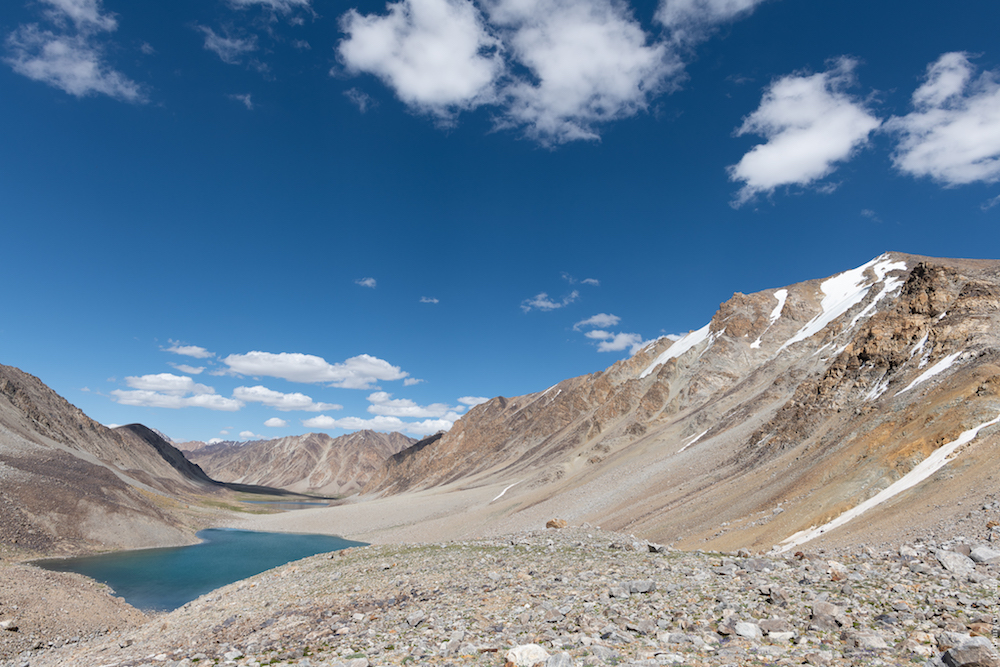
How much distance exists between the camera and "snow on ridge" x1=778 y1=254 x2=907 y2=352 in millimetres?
83562

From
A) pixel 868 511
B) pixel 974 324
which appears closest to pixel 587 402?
pixel 974 324

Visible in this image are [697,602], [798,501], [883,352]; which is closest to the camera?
[697,602]

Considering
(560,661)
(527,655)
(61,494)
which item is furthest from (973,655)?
(61,494)

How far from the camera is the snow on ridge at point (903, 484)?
2020 cm

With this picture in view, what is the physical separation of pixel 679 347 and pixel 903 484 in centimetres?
11005

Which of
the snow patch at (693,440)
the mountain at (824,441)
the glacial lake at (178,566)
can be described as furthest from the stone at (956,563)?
the snow patch at (693,440)

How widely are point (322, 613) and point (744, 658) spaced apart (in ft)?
36.7

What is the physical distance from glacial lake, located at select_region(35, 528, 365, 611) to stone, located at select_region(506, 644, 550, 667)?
36008 millimetres

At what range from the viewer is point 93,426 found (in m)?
115

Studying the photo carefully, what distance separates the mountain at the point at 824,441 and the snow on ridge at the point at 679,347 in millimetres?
21594

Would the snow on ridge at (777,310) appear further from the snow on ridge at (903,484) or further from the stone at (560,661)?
the stone at (560,661)

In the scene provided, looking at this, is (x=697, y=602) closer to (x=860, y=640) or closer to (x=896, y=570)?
(x=860, y=640)

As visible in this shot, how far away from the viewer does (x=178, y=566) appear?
49656mm

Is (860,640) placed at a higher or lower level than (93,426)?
lower
